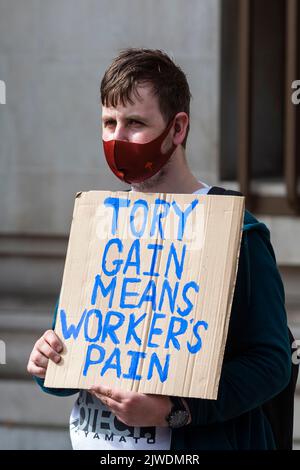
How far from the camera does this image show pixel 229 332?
9.86 feet

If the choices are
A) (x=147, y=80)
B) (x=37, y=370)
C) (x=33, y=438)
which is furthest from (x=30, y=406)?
(x=147, y=80)

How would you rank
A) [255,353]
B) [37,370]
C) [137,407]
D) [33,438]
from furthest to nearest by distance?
[33,438] < [37,370] < [255,353] < [137,407]

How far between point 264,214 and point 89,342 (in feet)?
12.6

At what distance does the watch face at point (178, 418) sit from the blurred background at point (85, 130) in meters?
3.70

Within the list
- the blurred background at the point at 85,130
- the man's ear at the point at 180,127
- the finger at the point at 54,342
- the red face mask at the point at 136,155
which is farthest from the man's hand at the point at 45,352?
the blurred background at the point at 85,130

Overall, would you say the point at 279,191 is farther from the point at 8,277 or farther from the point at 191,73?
the point at 8,277

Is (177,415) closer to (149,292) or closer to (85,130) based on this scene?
(149,292)

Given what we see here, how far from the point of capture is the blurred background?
6637mm

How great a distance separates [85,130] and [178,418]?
4167mm

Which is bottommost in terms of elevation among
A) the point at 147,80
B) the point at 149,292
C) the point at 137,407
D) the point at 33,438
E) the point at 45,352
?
the point at 33,438

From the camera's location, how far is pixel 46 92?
691cm

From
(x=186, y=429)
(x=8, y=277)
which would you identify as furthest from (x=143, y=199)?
(x=8, y=277)

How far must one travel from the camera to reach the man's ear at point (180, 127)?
306cm
